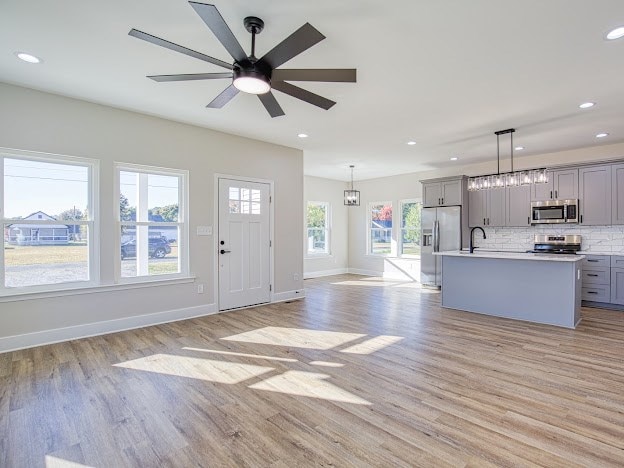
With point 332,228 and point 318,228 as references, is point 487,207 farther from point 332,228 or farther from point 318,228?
point 318,228

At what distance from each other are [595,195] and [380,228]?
4.70 m

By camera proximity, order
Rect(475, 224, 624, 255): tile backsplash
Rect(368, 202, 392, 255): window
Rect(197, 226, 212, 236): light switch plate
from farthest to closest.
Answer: Rect(368, 202, 392, 255): window
Rect(475, 224, 624, 255): tile backsplash
Rect(197, 226, 212, 236): light switch plate

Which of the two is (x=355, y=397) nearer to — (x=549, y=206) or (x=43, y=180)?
(x=43, y=180)

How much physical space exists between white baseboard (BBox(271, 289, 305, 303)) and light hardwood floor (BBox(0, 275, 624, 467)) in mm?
1512

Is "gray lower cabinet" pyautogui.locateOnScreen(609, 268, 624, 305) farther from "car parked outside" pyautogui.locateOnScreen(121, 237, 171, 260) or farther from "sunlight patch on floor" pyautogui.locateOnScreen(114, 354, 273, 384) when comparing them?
"car parked outside" pyautogui.locateOnScreen(121, 237, 171, 260)

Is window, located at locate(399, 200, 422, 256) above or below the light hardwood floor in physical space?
above

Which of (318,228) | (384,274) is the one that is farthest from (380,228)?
(318,228)

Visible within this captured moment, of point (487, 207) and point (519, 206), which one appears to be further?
point (487, 207)

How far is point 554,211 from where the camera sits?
19.5 ft

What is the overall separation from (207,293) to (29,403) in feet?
8.63

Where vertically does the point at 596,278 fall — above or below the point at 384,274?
above

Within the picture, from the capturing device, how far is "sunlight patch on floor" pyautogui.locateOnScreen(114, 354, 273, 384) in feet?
9.56

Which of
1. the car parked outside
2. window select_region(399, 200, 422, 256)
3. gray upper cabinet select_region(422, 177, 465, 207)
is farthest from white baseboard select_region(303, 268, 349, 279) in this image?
the car parked outside

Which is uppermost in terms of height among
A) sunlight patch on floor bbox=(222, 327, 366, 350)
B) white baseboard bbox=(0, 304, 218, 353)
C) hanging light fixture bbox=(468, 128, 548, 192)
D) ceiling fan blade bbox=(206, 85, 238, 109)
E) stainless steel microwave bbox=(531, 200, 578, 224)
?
ceiling fan blade bbox=(206, 85, 238, 109)
